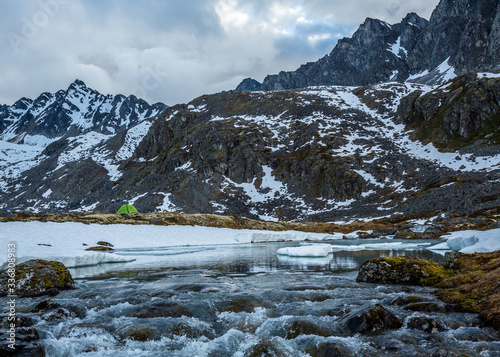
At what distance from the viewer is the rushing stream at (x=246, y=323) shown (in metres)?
A: 8.39

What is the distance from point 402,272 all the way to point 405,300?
196 inches

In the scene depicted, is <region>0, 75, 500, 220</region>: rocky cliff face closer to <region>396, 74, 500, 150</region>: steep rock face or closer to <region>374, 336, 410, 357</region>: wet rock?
<region>396, 74, 500, 150</region>: steep rock face

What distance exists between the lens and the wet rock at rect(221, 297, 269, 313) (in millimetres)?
12484

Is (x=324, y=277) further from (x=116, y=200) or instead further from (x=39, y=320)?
(x=116, y=200)

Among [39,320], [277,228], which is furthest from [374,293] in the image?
[277,228]

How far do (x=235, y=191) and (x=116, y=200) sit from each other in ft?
230

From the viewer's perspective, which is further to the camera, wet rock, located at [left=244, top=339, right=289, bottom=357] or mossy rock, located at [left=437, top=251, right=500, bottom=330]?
mossy rock, located at [left=437, top=251, right=500, bottom=330]

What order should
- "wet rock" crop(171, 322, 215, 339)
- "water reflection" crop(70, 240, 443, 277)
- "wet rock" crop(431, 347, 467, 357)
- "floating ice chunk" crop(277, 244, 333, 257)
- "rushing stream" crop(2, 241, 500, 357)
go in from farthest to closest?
1. "floating ice chunk" crop(277, 244, 333, 257)
2. "water reflection" crop(70, 240, 443, 277)
3. "wet rock" crop(171, 322, 215, 339)
4. "rushing stream" crop(2, 241, 500, 357)
5. "wet rock" crop(431, 347, 467, 357)

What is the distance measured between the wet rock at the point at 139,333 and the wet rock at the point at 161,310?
4.80 ft

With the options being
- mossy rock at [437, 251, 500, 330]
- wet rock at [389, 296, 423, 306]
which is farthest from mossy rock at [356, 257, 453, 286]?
wet rock at [389, 296, 423, 306]

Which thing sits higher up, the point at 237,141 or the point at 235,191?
the point at 237,141

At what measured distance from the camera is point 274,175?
17750cm

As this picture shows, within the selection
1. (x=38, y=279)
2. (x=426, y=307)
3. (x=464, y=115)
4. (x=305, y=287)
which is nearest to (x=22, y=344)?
(x=38, y=279)

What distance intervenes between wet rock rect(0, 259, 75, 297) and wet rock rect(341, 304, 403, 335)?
47.1 feet
